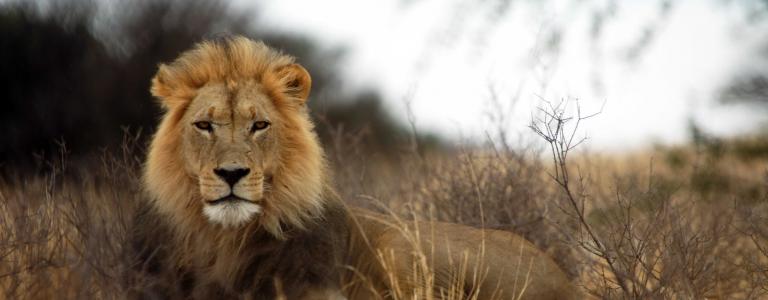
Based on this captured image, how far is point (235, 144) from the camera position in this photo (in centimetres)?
394

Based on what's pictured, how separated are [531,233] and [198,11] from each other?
9.17 metres

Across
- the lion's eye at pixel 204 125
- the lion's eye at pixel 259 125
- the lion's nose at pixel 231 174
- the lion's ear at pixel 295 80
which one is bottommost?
the lion's nose at pixel 231 174

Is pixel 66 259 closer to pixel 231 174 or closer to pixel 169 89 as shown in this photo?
pixel 169 89

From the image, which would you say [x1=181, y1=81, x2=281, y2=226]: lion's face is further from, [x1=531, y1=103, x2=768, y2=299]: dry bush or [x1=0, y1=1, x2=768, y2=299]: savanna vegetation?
[x1=531, y1=103, x2=768, y2=299]: dry bush

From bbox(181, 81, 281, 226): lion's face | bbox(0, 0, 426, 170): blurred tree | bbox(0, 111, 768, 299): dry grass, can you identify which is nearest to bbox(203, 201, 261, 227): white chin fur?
bbox(181, 81, 281, 226): lion's face

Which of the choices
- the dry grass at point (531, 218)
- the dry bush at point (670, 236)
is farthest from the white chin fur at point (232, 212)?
the dry bush at point (670, 236)

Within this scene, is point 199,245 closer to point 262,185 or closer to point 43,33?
point 262,185

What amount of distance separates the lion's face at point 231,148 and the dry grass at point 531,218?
456 mm

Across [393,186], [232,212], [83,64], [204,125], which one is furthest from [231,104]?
[83,64]

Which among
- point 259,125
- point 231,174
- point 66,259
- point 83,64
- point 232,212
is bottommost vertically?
point 66,259

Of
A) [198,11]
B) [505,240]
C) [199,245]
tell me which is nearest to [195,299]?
[199,245]

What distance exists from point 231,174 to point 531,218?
279 centimetres

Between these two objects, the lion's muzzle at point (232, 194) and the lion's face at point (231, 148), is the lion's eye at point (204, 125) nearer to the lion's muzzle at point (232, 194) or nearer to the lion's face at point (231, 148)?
the lion's face at point (231, 148)

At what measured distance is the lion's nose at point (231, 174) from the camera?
3861 mm
